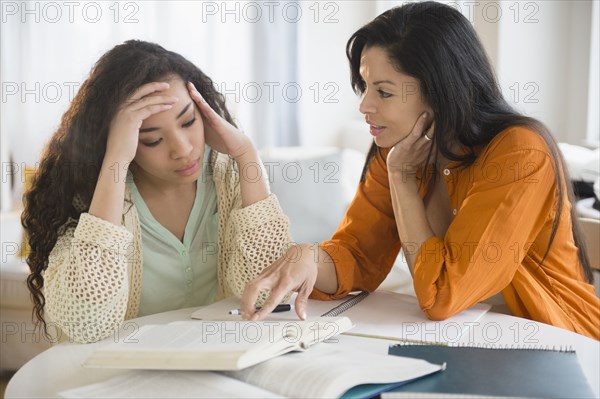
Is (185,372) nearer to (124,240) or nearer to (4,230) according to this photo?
(124,240)

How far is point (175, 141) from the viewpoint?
4.81ft

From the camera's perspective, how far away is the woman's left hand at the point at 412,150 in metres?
1.49

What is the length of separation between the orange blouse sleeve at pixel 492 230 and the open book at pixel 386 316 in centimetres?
3

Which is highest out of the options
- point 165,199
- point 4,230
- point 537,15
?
point 537,15

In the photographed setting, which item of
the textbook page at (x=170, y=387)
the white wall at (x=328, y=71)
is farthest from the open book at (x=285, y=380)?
the white wall at (x=328, y=71)

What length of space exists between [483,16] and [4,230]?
2.04 meters

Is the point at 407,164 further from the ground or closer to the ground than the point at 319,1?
closer to the ground

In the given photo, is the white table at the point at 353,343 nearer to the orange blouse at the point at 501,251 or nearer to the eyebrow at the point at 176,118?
the orange blouse at the point at 501,251

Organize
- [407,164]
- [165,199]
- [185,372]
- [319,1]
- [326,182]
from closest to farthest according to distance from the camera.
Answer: [185,372]
[407,164]
[165,199]
[326,182]
[319,1]

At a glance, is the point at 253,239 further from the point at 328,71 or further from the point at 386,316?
the point at 328,71

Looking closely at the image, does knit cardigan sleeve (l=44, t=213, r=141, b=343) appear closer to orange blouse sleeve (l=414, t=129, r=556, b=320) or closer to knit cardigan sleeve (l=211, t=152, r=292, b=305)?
knit cardigan sleeve (l=211, t=152, r=292, b=305)

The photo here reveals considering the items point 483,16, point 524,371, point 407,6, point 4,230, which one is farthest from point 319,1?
point 524,371

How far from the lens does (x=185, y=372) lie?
38.1 inches

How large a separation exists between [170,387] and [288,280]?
0.46 metres
